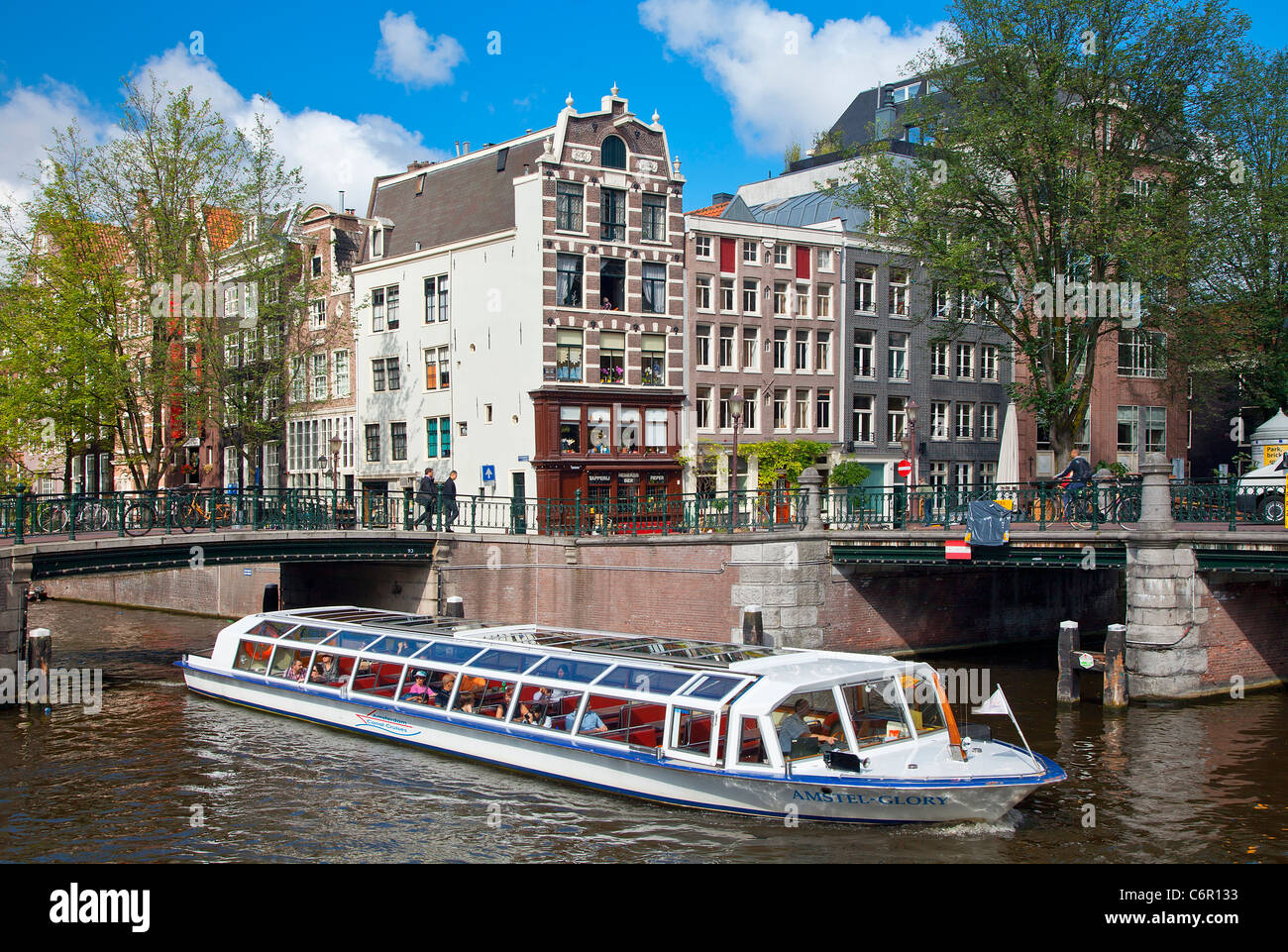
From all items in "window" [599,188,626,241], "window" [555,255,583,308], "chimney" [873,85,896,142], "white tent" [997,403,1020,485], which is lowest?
"white tent" [997,403,1020,485]

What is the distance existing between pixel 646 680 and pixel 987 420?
38167 mm

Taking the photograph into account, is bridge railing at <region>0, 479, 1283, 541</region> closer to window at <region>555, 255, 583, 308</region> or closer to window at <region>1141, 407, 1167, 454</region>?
window at <region>555, 255, 583, 308</region>

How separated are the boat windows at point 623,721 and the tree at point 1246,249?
2272 centimetres

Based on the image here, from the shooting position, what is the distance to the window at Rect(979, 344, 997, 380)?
171 feet

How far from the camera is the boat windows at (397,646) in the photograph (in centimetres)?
2238

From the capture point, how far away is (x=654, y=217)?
43.7m

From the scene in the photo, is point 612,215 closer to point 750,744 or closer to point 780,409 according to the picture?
point 780,409

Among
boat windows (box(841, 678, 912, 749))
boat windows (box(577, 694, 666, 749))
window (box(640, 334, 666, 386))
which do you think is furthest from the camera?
window (box(640, 334, 666, 386))

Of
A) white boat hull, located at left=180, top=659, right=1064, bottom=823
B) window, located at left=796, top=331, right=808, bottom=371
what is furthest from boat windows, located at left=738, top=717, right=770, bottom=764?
window, located at left=796, top=331, right=808, bottom=371

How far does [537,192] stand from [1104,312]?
784 inches

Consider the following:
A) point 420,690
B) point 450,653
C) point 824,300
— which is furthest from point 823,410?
point 420,690

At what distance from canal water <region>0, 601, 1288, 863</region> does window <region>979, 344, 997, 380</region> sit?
28935 millimetres
